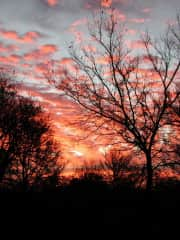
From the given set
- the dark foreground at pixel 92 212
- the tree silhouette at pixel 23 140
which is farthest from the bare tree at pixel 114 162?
the dark foreground at pixel 92 212

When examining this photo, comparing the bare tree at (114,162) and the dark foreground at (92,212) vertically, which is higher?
the bare tree at (114,162)

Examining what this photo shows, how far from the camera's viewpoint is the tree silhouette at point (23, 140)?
2378 cm

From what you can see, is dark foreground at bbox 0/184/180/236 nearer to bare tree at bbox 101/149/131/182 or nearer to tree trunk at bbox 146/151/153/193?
tree trunk at bbox 146/151/153/193

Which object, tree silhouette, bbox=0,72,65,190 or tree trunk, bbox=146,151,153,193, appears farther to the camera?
tree silhouette, bbox=0,72,65,190

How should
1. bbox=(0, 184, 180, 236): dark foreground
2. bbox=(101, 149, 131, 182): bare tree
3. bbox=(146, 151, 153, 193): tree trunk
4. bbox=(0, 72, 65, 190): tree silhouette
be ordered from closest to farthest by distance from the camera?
bbox=(0, 184, 180, 236): dark foreground
bbox=(146, 151, 153, 193): tree trunk
bbox=(0, 72, 65, 190): tree silhouette
bbox=(101, 149, 131, 182): bare tree

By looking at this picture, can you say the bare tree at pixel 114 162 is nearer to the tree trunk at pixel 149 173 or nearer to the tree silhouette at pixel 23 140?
the tree silhouette at pixel 23 140

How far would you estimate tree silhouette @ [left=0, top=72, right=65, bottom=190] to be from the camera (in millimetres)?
23781

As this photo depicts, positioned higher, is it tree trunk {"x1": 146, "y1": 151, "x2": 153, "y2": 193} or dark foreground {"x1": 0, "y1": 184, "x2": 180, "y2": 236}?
tree trunk {"x1": 146, "y1": 151, "x2": 153, "y2": 193}

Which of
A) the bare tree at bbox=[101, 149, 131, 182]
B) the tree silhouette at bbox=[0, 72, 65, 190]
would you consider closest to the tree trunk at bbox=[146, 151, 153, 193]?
the tree silhouette at bbox=[0, 72, 65, 190]

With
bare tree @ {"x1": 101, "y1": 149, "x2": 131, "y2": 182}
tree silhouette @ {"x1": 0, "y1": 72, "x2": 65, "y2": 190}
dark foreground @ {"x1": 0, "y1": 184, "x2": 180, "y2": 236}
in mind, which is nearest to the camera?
dark foreground @ {"x1": 0, "y1": 184, "x2": 180, "y2": 236}

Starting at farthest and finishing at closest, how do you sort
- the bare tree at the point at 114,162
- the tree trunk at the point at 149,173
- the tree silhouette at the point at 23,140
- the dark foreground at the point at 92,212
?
the bare tree at the point at 114,162 < the tree silhouette at the point at 23,140 < the tree trunk at the point at 149,173 < the dark foreground at the point at 92,212

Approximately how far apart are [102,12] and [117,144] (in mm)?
7005

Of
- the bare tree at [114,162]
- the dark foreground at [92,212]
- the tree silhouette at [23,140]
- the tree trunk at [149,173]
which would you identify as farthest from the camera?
the bare tree at [114,162]

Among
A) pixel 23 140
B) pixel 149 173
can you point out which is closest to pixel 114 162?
pixel 23 140
